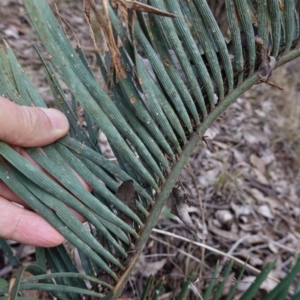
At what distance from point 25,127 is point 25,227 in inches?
7.4

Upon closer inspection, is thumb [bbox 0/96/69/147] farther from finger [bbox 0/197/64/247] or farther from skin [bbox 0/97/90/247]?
finger [bbox 0/197/64/247]

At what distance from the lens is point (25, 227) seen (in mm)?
693

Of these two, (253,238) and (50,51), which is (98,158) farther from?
(253,238)

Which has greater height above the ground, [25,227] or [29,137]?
Answer: [29,137]

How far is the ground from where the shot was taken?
1334 millimetres

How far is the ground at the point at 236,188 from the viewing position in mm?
1334

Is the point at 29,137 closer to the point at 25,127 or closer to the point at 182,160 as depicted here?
the point at 25,127

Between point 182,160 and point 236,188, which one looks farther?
point 236,188

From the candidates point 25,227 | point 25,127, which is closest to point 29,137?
point 25,127

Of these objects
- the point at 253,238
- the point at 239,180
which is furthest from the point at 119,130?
the point at 239,180

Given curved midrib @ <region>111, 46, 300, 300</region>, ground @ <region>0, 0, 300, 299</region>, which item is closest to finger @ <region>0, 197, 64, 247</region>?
curved midrib @ <region>111, 46, 300, 300</region>

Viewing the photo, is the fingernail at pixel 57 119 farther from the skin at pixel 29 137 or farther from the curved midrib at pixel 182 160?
the curved midrib at pixel 182 160

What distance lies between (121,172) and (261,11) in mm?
316

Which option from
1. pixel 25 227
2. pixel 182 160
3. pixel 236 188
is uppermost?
pixel 182 160
